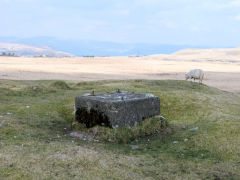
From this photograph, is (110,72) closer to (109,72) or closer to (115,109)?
(109,72)

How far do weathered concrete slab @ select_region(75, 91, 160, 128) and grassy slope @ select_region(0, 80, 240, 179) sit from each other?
3.02 feet

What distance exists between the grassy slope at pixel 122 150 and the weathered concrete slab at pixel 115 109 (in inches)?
36.3

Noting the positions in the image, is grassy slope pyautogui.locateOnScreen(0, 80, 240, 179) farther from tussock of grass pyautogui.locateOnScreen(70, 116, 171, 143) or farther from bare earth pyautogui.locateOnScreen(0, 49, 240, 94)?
bare earth pyautogui.locateOnScreen(0, 49, 240, 94)

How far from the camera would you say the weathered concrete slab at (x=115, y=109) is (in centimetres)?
992

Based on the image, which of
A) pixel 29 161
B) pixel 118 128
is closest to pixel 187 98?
pixel 118 128

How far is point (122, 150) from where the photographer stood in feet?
28.2

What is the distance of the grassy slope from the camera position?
671cm

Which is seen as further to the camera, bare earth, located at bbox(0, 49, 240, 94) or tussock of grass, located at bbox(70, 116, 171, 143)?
bare earth, located at bbox(0, 49, 240, 94)

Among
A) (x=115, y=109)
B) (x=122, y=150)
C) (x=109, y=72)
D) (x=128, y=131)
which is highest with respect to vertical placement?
(x=109, y=72)

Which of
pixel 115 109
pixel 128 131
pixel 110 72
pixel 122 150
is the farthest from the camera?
pixel 110 72

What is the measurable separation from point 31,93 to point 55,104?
357 cm

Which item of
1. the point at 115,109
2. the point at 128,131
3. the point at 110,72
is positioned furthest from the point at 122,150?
the point at 110,72

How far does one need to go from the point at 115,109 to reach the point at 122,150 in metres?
1.72

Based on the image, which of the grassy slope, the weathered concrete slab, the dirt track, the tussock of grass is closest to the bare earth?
the dirt track
